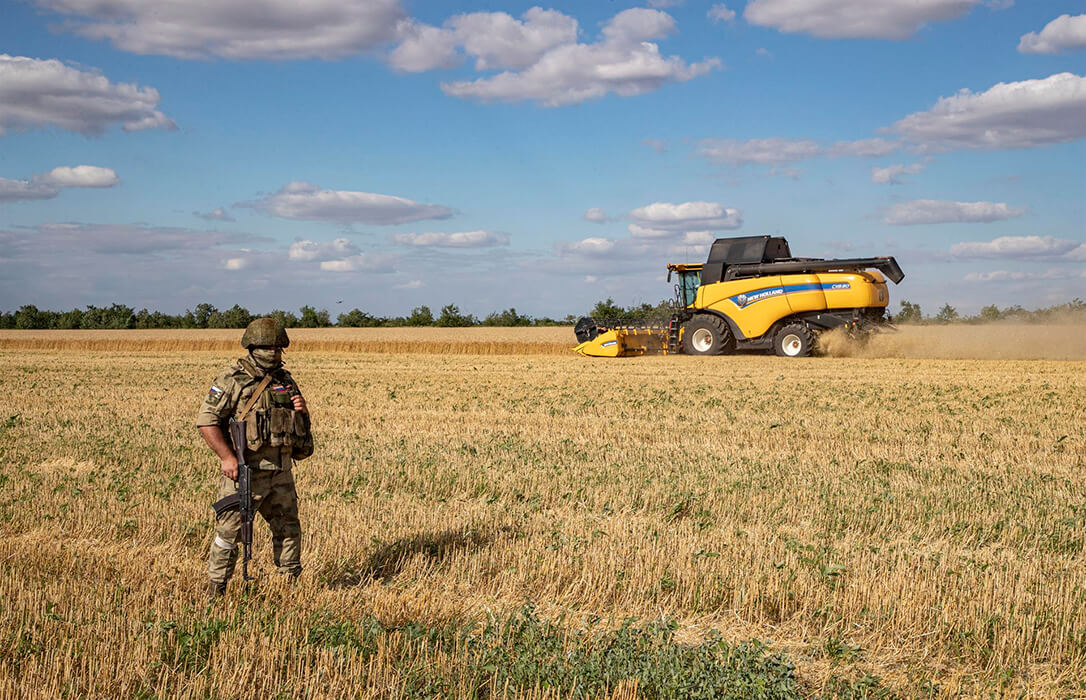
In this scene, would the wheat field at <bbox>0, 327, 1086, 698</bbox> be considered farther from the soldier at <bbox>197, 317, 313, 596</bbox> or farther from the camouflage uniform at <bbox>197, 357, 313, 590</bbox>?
the soldier at <bbox>197, 317, 313, 596</bbox>

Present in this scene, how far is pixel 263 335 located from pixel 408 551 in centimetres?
203

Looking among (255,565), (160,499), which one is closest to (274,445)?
(255,565)

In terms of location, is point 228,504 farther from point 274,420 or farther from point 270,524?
point 274,420

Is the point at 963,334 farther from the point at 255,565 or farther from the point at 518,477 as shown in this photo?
the point at 255,565

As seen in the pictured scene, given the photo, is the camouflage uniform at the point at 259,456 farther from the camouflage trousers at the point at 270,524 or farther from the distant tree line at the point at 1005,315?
the distant tree line at the point at 1005,315

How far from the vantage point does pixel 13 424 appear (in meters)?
14.0

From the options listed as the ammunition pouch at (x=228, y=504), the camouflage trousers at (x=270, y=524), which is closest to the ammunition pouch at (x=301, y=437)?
the camouflage trousers at (x=270, y=524)

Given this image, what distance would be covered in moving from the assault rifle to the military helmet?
1.60 feet

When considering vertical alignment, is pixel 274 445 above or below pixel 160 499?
above

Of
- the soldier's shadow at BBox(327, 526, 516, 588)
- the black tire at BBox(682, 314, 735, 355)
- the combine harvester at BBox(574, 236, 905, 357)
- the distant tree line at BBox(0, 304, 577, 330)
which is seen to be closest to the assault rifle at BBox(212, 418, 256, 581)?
the soldier's shadow at BBox(327, 526, 516, 588)

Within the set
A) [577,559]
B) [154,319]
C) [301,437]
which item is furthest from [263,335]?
[154,319]

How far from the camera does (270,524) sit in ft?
19.2

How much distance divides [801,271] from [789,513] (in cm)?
1920

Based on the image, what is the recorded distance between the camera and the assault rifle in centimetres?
557
